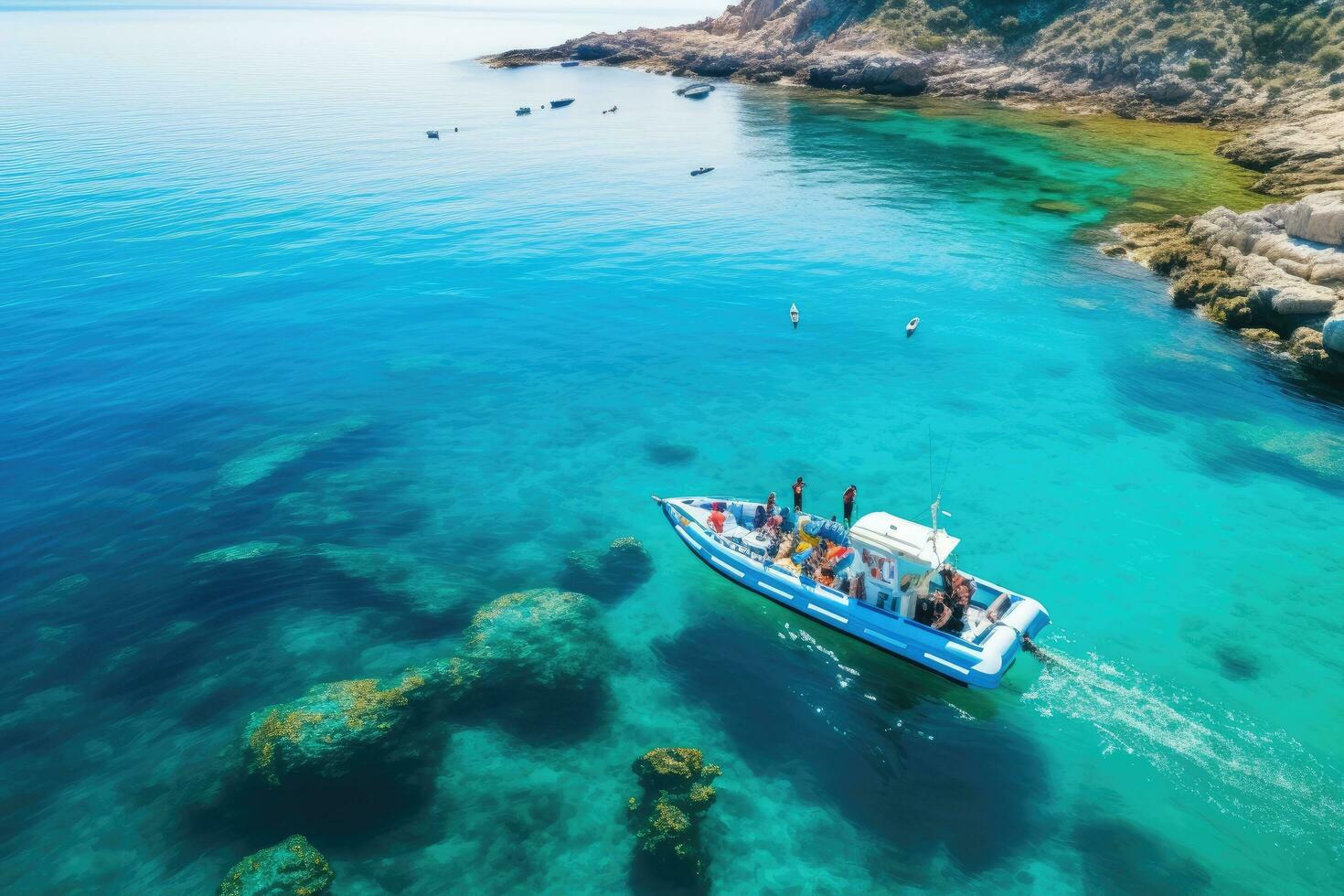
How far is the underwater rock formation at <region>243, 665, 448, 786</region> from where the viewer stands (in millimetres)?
19797

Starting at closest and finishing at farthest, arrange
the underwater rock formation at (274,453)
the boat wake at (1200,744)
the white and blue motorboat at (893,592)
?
the boat wake at (1200,744), the white and blue motorboat at (893,592), the underwater rock formation at (274,453)

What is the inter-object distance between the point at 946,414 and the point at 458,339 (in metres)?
30.1

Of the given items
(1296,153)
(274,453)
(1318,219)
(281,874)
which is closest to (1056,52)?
(1296,153)

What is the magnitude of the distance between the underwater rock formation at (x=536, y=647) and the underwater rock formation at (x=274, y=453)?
15.1m

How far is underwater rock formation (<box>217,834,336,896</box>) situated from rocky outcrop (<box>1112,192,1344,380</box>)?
164ft

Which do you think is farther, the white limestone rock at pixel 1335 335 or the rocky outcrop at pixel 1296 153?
the rocky outcrop at pixel 1296 153

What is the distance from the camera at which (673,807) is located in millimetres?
19016

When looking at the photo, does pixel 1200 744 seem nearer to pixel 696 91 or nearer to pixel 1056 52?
pixel 1056 52

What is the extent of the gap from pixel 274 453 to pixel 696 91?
110 meters

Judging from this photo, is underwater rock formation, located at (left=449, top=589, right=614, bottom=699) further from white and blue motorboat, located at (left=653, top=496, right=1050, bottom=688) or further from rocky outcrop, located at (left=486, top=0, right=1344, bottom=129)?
rocky outcrop, located at (left=486, top=0, right=1344, bottom=129)

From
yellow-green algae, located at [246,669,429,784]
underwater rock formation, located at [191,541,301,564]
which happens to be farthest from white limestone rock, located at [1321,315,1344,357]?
underwater rock formation, located at [191,541,301,564]

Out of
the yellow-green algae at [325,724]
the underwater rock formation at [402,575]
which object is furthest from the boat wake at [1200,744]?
the underwater rock formation at [402,575]

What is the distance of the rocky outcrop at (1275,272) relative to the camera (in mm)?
39719

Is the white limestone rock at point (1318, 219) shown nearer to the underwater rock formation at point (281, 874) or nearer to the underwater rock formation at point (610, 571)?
the underwater rock formation at point (610, 571)
